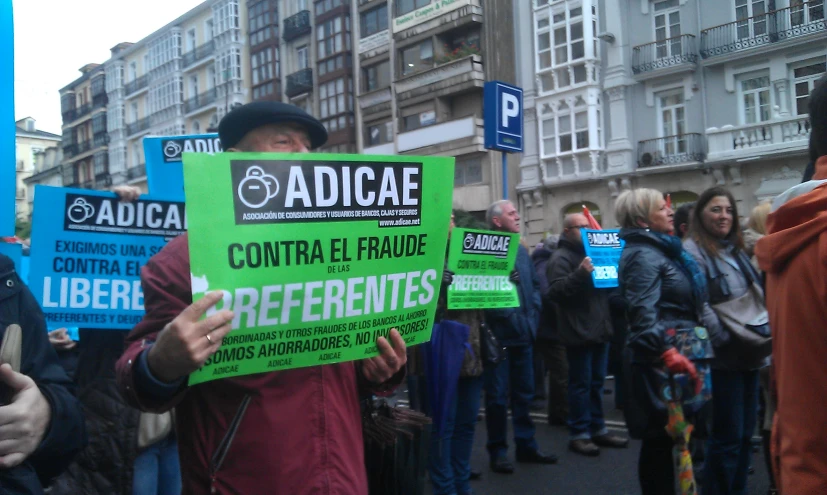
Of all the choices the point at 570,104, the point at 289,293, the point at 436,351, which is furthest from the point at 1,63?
the point at 570,104

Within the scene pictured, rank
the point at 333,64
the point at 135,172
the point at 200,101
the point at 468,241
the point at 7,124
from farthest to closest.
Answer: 1. the point at 135,172
2. the point at 200,101
3. the point at 333,64
4. the point at 468,241
5. the point at 7,124

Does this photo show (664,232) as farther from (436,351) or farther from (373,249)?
(373,249)

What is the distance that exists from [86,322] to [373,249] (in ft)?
7.94

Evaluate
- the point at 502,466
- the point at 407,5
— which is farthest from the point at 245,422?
the point at 407,5

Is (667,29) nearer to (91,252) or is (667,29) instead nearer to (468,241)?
(468,241)

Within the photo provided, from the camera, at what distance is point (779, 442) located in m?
1.88

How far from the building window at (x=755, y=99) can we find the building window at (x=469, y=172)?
32.2 feet

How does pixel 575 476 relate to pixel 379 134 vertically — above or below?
below

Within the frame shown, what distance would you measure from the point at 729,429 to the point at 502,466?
2.06 meters

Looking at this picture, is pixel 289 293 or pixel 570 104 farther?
pixel 570 104

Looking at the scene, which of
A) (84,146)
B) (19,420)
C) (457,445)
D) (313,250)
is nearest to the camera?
(19,420)

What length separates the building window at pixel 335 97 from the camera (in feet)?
110

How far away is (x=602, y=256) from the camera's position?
246 inches

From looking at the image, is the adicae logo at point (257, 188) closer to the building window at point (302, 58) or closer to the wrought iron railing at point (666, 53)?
the wrought iron railing at point (666, 53)
